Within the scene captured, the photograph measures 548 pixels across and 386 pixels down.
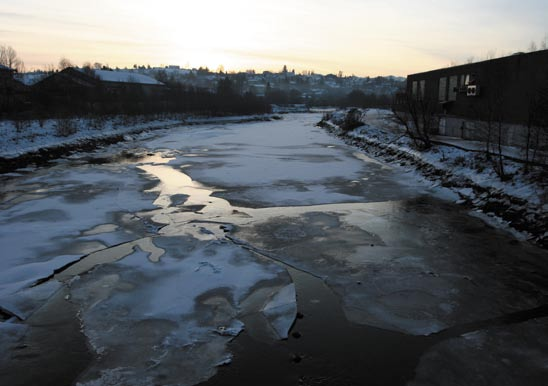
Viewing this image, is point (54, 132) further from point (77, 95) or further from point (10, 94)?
point (77, 95)

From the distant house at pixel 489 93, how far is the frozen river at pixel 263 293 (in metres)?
7.89

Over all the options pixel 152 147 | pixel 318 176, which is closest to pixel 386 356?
pixel 318 176

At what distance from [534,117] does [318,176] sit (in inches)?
325

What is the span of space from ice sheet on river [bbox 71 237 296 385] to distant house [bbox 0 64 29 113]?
3600 centimetres

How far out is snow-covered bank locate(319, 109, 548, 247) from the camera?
11.2 metres

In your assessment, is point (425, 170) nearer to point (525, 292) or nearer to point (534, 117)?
point (534, 117)

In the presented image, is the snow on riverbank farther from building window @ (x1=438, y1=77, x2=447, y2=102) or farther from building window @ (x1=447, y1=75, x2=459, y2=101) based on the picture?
building window @ (x1=438, y1=77, x2=447, y2=102)

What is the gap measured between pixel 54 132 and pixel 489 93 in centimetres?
2745

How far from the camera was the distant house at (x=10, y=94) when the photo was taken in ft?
123

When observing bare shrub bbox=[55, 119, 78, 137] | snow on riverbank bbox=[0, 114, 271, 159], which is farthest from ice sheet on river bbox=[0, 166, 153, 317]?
bare shrub bbox=[55, 119, 78, 137]

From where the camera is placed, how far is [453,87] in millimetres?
31547

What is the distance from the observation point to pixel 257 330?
238 inches

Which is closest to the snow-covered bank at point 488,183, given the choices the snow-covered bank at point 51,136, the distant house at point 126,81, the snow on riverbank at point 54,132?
the snow-covered bank at point 51,136

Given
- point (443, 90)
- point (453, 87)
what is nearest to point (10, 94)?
point (443, 90)
